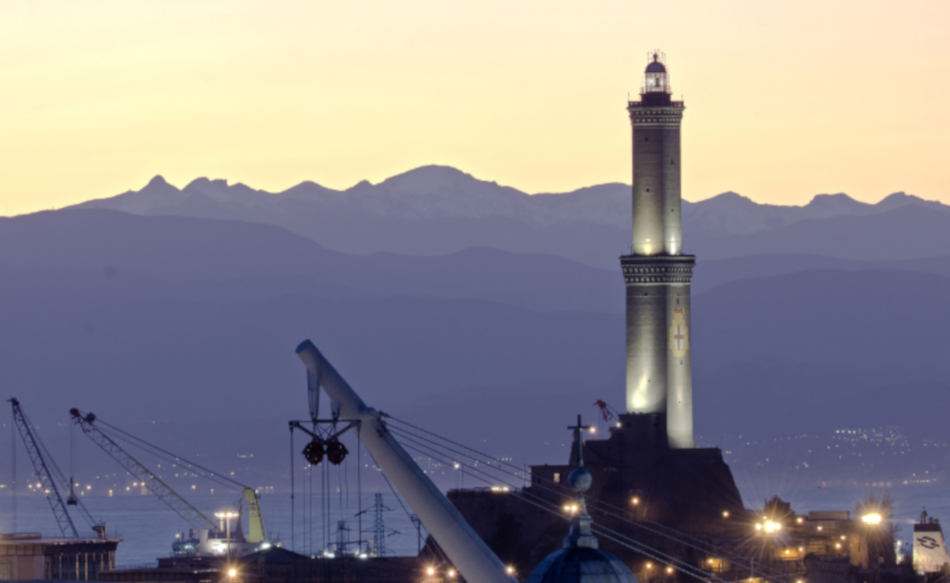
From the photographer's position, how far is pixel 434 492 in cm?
10338

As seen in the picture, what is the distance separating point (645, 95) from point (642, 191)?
9.54 meters

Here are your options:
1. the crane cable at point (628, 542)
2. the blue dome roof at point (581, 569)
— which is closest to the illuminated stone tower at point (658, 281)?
the crane cable at point (628, 542)

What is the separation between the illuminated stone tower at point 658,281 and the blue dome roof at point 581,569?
110811mm

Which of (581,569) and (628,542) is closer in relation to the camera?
(581,569)

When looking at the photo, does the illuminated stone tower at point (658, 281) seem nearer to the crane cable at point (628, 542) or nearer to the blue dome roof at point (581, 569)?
the crane cable at point (628, 542)

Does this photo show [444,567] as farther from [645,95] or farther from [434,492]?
[434,492]

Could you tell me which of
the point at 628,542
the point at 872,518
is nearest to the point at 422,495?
the point at 872,518

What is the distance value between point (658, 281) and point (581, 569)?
11449cm

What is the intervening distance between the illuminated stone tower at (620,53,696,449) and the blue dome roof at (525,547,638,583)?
A: 111 metres

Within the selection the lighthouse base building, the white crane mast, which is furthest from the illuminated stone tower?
the white crane mast

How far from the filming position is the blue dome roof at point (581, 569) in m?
69.8

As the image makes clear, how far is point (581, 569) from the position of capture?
69.9m

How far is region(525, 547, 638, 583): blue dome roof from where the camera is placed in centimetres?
6975

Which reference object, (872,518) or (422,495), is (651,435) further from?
(422,495)
